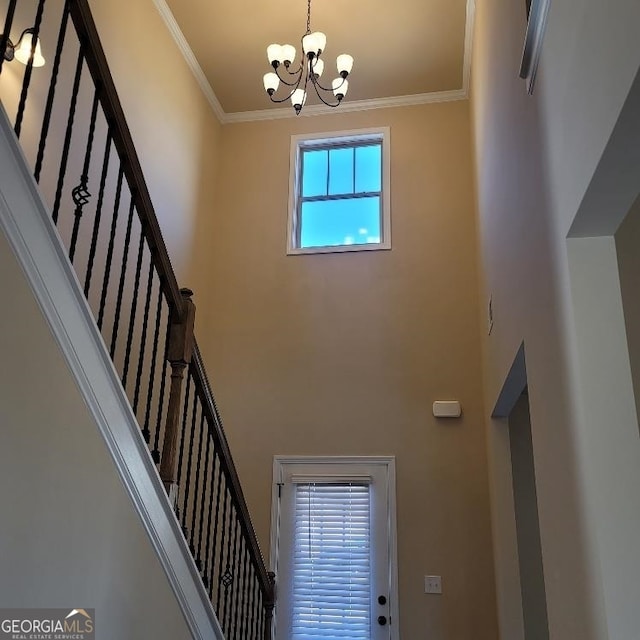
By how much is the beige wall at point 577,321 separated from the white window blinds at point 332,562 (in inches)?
105

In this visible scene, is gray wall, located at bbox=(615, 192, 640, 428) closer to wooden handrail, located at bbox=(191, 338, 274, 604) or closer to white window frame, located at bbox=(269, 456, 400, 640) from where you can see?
wooden handrail, located at bbox=(191, 338, 274, 604)

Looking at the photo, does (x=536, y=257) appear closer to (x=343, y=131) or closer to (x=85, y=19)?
(x=85, y=19)

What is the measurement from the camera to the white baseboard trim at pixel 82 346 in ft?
6.14

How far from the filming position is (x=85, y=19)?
2.19 m

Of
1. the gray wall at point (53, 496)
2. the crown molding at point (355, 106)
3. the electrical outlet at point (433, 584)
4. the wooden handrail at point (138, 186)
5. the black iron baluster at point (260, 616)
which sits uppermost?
the crown molding at point (355, 106)

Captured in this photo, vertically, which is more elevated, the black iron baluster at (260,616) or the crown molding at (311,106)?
the crown molding at (311,106)

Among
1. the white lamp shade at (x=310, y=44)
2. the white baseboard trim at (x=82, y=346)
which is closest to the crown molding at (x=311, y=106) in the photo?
the white lamp shade at (x=310, y=44)

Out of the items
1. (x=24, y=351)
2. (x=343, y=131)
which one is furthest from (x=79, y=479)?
(x=343, y=131)

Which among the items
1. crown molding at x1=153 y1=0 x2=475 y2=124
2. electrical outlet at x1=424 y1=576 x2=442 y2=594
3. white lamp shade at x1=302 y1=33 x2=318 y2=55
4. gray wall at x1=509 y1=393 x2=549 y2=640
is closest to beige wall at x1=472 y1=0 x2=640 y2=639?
gray wall at x1=509 y1=393 x2=549 y2=640

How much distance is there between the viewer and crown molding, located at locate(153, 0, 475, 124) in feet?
17.6

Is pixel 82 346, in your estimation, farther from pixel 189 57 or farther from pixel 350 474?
pixel 189 57

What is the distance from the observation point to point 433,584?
189 inches

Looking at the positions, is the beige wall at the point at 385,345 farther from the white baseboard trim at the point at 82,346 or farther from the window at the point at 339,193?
the white baseboard trim at the point at 82,346
